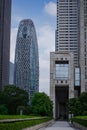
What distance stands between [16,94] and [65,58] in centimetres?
3577

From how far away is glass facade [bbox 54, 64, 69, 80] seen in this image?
130250mm

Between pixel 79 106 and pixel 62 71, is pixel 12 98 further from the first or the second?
pixel 62 71

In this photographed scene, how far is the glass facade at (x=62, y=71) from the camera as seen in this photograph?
5128 inches

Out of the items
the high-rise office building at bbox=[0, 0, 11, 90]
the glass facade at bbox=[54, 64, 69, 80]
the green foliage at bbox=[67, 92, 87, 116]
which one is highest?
the high-rise office building at bbox=[0, 0, 11, 90]

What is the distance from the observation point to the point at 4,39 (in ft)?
479

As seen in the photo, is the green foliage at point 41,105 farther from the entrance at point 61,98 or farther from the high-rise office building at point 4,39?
the high-rise office building at point 4,39

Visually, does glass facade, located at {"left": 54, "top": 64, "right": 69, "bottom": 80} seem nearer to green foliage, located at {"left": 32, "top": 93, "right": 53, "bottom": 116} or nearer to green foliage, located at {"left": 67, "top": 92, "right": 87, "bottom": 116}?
green foliage, located at {"left": 67, "top": 92, "right": 87, "bottom": 116}

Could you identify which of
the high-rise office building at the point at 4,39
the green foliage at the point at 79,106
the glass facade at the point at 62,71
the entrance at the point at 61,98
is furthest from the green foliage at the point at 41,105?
the high-rise office building at the point at 4,39

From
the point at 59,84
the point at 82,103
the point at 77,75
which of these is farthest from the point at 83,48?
the point at 82,103

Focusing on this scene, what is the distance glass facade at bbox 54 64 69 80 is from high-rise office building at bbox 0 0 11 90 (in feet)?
73.6

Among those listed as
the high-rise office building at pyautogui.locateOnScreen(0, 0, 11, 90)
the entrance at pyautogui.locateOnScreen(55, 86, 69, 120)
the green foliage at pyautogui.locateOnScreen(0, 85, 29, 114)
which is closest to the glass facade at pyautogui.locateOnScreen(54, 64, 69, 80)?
the entrance at pyautogui.locateOnScreen(55, 86, 69, 120)

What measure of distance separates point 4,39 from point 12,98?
5108 cm

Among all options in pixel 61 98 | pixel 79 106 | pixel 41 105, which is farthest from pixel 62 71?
pixel 41 105

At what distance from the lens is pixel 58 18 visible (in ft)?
648
